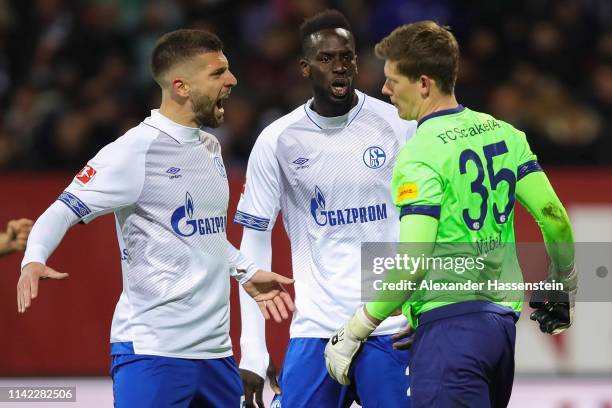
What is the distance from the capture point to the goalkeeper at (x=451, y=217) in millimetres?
4754

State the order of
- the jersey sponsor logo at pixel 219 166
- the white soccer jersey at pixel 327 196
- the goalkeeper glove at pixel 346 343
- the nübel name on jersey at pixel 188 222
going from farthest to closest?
the white soccer jersey at pixel 327 196
the jersey sponsor logo at pixel 219 166
the nübel name on jersey at pixel 188 222
the goalkeeper glove at pixel 346 343

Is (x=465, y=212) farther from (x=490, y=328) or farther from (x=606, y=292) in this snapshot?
(x=606, y=292)

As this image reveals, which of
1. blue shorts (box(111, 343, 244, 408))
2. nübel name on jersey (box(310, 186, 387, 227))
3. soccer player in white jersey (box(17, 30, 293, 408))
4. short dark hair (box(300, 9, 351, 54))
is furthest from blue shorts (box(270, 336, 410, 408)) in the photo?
short dark hair (box(300, 9, 351, 54))

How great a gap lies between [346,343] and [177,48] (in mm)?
1686

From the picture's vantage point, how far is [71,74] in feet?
37.9

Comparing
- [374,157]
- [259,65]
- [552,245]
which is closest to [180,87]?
[374,157]

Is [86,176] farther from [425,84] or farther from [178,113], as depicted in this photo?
[425,84]

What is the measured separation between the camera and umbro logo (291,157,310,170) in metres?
6.05

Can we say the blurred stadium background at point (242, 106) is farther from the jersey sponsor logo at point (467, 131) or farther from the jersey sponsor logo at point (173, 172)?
the jersey sponsor logo at point (467, 131)

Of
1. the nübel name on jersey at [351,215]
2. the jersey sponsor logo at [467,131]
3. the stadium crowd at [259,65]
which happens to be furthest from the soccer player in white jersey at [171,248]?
the stadium crowd at [259,65]

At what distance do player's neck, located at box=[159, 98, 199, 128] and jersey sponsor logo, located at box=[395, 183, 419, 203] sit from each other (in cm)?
134

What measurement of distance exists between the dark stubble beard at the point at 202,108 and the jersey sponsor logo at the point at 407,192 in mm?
1327

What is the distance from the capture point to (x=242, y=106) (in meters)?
10.7

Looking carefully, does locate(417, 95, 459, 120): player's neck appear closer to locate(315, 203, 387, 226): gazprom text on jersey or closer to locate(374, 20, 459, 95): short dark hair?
locate(374, 20, 459, 95): short dark hair
